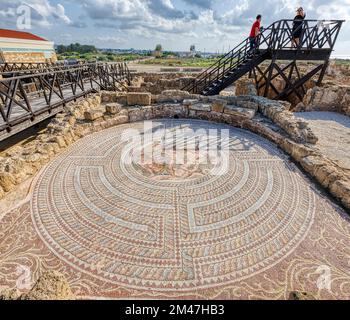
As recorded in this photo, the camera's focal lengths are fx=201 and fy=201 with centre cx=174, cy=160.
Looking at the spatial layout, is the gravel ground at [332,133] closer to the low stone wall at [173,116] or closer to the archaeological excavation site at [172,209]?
the archaeological excavation site at [172,209]

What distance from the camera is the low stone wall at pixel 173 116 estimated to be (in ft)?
15.0

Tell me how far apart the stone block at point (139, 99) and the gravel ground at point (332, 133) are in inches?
269

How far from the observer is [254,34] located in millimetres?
10383

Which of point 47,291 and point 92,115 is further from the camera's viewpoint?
point 92,115

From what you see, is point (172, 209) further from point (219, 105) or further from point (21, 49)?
point (21, 49)

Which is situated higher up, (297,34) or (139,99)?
(297,34)

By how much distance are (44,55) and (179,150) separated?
35.7m

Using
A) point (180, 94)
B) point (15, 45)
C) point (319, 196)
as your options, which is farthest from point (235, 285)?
point (15, 45)

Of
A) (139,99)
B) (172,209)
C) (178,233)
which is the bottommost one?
(178,233)

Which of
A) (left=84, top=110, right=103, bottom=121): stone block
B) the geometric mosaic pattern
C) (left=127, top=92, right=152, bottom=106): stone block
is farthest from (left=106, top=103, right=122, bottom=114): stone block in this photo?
the geometric mosaic pattern

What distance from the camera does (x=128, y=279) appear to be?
2.76 m

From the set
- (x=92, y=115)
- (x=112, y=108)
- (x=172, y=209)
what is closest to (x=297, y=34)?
(x=112, y=108)

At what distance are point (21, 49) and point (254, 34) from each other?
101ft
